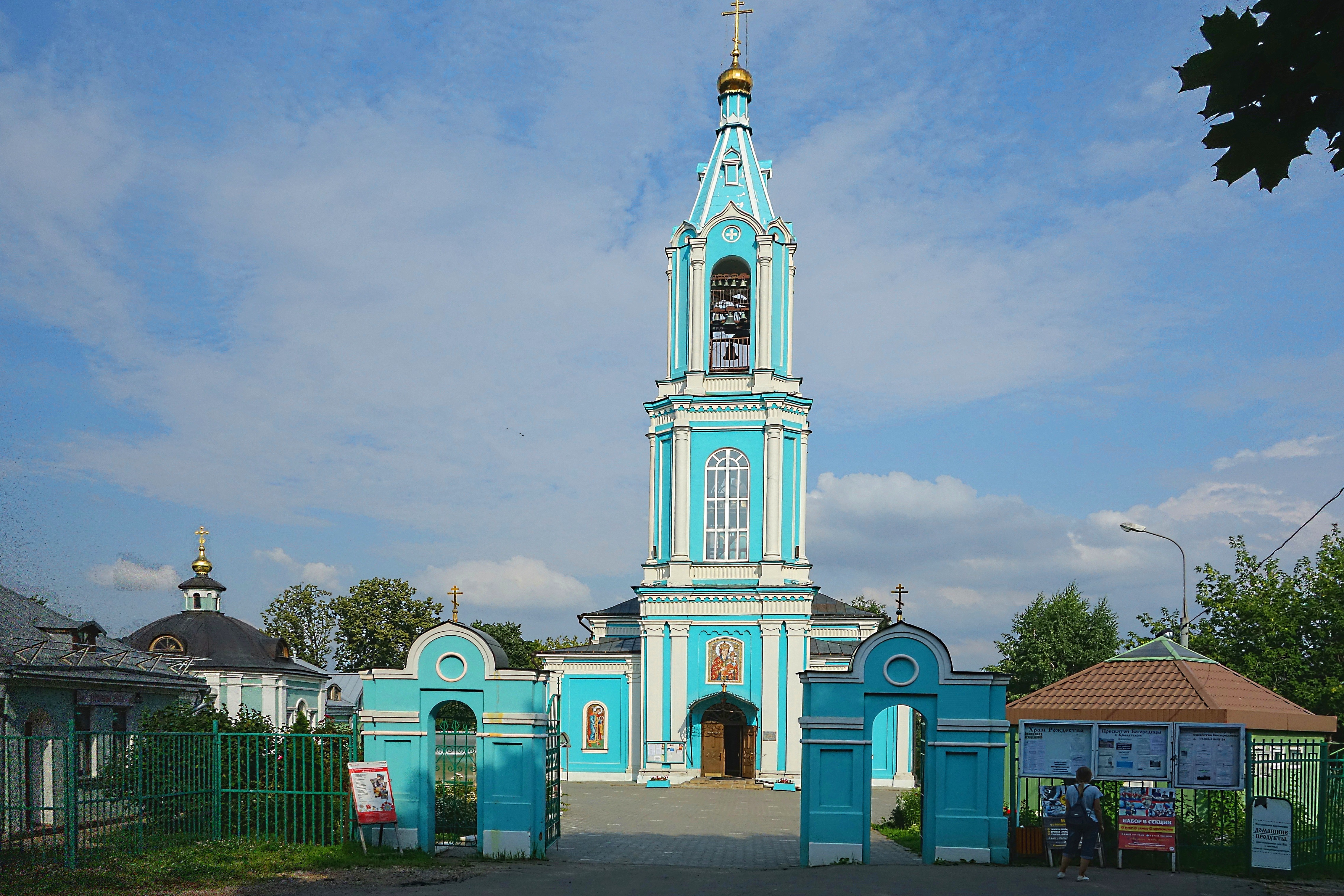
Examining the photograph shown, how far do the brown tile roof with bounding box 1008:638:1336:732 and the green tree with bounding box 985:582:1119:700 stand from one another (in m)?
24.5

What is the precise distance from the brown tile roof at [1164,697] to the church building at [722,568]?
14942 millimetres

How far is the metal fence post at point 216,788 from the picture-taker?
15.3 metres

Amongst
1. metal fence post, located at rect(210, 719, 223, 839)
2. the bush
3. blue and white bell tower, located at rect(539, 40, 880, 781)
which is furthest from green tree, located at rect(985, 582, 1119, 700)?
metal fence post, located at rect(210, 719, 223, 839)

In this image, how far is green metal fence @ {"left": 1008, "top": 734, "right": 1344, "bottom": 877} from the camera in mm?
14141

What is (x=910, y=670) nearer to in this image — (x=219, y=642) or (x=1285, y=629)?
(x=1285, y=629)

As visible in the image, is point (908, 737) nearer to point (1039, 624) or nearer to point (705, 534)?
point (705, 534)

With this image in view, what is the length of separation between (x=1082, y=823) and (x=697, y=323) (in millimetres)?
23778

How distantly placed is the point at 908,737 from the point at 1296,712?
16.8 m

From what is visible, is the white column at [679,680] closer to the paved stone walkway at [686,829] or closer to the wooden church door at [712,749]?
the wooden church door at [712,749]

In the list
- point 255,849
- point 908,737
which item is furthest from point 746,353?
point 255,849

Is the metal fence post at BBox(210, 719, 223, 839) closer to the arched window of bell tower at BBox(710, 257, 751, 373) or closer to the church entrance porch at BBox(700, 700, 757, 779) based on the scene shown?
the church entrance porch at BBox(700, 700, 757, 779)

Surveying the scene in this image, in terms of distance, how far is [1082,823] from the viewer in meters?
13.3

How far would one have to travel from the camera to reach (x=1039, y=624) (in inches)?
1672

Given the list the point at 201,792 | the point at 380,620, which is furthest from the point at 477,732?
the point at 380,620
